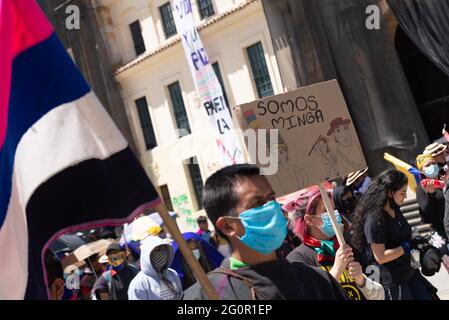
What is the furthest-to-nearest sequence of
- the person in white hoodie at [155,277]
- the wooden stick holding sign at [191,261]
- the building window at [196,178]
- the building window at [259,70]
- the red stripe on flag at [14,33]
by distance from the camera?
the building window at [196,178]
the building window at [259,70]
the person in white hoodie at [155,277]
the red stripe on flag at [14,33]
the wooden stick holding sign at [191,261]

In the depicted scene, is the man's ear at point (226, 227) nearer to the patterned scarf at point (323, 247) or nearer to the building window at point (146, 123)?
the patterned scarf at point (323, 247)

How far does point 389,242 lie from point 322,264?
0.74 meters

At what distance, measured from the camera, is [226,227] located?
8.95ft

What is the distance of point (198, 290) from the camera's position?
2531mm

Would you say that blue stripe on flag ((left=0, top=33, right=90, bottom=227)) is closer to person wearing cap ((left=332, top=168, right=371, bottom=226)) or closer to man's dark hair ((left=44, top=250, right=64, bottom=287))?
man's dark hair ((left=44, top=250, right=64, bottom=287))

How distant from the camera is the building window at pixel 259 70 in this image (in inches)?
811

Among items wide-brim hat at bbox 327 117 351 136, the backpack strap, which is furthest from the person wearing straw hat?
the backpack strap

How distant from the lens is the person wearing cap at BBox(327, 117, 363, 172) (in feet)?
14.1

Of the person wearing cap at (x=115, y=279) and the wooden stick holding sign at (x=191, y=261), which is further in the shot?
Answer: the person wearing cap at (x=115, y=279)

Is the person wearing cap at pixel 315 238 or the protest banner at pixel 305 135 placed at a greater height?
the protest banner at pixel 305 135

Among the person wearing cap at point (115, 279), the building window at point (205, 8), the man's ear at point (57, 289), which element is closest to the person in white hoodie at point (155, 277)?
the person wearing cap at point (115, 279)
